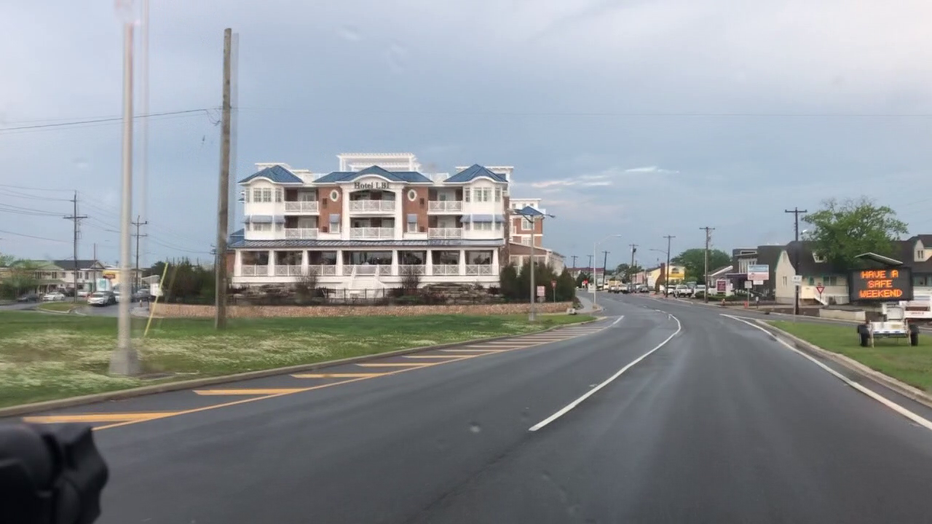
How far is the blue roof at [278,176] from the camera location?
67.1 metres

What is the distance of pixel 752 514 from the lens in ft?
21.6

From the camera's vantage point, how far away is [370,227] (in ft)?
220

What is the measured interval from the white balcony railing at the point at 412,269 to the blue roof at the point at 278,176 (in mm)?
11653

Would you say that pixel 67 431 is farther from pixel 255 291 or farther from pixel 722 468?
pixel 255 291

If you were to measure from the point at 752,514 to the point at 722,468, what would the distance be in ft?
5.74

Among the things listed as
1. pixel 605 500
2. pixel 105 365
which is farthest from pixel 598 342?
pixel 605 500

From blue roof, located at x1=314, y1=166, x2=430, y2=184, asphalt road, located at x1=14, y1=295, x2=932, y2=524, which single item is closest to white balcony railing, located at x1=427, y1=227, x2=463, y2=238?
blue roof, located at x1=314, y1=166, x2=430, y2=184

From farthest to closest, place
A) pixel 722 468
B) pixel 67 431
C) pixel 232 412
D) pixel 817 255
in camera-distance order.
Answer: pixel 817 255 → pixel 232 412 → pixel 722 468 → pixel 67 431

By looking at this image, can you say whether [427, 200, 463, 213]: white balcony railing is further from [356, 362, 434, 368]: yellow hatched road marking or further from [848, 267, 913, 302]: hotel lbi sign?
[356, 362, 434, 368]: yellow hatched road marking

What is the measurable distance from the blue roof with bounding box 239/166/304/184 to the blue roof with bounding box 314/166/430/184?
1953mm

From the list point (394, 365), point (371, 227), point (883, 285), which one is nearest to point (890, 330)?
point (883, 285)

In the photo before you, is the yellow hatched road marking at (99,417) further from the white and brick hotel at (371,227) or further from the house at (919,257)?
the house at (919,257)

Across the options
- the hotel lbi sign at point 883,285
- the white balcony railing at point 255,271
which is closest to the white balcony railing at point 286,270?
the white balcony railing at point 255,271

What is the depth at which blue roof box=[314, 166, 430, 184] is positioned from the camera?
66250 millimetres
